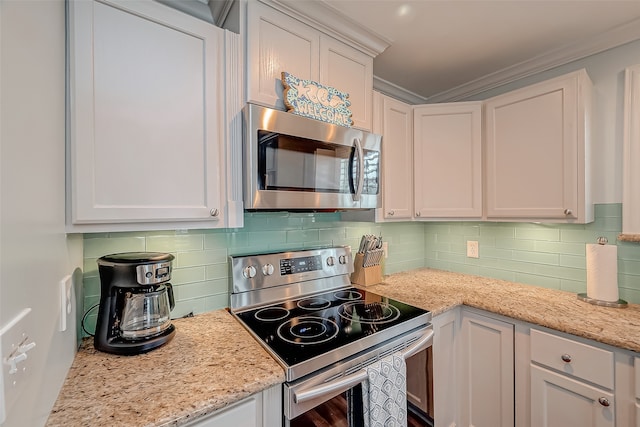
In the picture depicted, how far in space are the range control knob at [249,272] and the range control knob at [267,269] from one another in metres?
0.05

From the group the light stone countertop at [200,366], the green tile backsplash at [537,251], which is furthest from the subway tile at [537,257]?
the light stone countertop at [200,366]

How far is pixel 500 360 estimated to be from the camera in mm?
1467

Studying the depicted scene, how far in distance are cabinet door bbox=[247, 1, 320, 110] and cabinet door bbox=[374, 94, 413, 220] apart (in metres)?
0.56

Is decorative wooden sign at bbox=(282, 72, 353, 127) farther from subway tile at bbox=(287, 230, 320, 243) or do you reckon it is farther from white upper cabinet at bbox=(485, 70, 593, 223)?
white upper cabinet at bbox=(485, 70, 593, 223)

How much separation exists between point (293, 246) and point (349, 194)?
0.52 m

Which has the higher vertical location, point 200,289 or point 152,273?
point 152,273

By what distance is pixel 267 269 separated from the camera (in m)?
1.50

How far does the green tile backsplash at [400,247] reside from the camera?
1305 mm

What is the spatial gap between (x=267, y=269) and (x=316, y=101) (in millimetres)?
887

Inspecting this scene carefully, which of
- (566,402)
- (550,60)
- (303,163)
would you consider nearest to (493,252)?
(566,402)

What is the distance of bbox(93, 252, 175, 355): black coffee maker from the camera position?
0.98m

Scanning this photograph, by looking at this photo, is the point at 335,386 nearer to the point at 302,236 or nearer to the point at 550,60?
the point at 302,236

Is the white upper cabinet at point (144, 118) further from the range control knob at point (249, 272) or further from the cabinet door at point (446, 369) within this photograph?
the cabinet door at point (446, 369)

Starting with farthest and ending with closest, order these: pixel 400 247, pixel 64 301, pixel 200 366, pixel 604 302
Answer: pixel 400 247 < pixel 604 302 < pixel 200 366 < pixel 64 301
